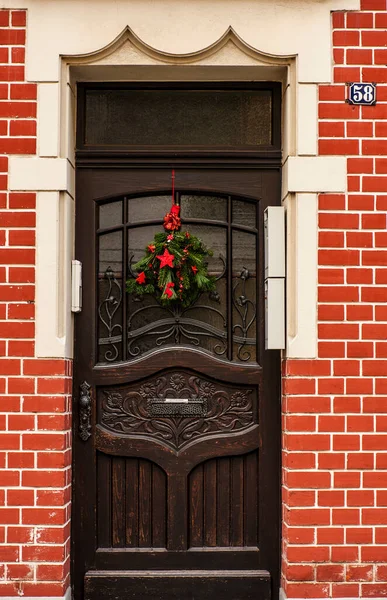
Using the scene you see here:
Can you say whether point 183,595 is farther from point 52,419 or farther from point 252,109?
point 252,109

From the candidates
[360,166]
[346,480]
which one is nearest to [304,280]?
[360,166]

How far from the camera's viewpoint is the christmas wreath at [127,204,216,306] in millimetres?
4809

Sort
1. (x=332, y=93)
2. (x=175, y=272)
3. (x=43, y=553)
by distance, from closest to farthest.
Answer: (x=43, y=553), (x=332, y=93), (x=175, y=272)

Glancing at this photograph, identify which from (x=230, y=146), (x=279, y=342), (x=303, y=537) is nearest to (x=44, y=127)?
(x=230, y=146)

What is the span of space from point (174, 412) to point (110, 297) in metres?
0.79

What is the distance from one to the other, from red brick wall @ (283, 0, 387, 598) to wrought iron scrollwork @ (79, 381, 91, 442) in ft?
3.83

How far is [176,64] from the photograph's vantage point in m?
4.75

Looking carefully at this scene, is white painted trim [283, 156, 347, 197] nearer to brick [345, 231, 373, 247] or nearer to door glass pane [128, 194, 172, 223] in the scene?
brick [345, 231, 373, 247]

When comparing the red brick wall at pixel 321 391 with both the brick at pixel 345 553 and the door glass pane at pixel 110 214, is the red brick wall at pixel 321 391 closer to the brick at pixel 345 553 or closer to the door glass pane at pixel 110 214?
the brick at pixel 345 553

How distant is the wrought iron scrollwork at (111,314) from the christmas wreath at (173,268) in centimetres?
11

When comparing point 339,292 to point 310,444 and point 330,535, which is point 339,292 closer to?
point 310,444

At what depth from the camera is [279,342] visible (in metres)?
4.69

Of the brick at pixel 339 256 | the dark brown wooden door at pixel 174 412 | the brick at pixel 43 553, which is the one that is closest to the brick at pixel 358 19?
the dark brown wooden door at pixel 174 412

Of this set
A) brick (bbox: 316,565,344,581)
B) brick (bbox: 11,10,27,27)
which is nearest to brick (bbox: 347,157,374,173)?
brick (bbox: 11,10,27,27)
